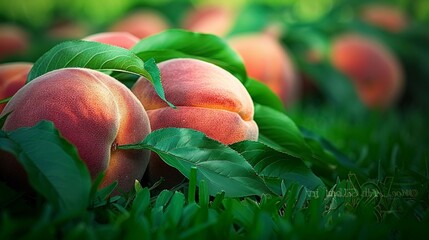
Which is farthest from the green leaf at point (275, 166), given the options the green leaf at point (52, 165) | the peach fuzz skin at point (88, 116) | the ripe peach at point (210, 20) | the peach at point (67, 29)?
the peach at point (67, 29)

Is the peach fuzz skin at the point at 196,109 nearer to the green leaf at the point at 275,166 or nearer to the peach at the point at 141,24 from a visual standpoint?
the green leaf at the point at 275,166

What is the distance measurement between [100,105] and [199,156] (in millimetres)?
126

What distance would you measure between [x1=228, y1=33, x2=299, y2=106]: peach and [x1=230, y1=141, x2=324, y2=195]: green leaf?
0.90 m

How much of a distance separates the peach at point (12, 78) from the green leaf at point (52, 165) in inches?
8.7

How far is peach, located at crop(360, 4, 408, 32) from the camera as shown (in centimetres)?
242

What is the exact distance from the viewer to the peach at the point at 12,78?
2.78ft

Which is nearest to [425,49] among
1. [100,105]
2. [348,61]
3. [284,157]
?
[348,61]

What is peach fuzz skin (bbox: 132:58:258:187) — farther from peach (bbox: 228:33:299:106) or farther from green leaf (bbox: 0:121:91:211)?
peach (bbox: 228:33:299:106)

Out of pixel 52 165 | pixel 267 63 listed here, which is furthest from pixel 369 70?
pixel 52 165

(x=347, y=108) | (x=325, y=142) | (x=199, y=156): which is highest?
(x=199, y=156)

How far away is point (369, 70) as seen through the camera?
6.68 feet

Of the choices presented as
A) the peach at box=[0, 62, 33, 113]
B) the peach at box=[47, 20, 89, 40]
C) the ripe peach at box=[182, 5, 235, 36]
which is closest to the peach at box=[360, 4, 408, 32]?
the ripe peach at box=[182, 5, 235, 36]

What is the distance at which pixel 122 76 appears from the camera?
0.87 meters

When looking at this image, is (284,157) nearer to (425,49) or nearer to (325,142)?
(325,142)
